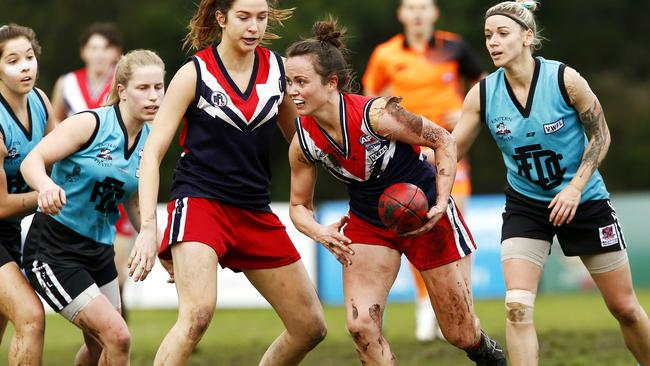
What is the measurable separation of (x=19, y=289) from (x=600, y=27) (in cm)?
2611

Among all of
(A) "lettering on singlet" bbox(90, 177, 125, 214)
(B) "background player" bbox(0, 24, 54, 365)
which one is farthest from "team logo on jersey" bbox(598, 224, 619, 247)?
(B) "background player" bbox(0, 24, 54, 365)

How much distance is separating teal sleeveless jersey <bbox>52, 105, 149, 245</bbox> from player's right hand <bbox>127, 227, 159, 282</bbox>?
76 centimetres

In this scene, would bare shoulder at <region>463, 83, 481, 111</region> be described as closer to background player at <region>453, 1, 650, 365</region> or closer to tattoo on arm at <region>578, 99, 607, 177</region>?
background player at <region>453, 1, 650, 365</region>

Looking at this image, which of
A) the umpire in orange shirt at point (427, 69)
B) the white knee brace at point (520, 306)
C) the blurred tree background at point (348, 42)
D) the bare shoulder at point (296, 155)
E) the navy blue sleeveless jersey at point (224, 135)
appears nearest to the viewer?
the navy blue sleeveless jersey at point (224, 135)

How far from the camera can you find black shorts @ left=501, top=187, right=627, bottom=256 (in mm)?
6586

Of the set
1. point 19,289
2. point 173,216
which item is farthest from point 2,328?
point 173,216

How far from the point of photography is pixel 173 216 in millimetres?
5984

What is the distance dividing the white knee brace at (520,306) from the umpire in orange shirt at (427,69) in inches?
141

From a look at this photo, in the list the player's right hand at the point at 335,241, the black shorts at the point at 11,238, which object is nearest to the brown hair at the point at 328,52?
the player's right hand at the point at 335,241

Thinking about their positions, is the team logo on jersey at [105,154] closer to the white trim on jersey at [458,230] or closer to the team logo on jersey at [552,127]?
the white trim on jersey at [458,230]

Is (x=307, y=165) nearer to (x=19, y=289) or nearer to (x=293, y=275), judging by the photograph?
(x=293, y=275)

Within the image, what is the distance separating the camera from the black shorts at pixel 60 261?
6332 millimetres

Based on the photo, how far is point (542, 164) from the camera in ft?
21.5

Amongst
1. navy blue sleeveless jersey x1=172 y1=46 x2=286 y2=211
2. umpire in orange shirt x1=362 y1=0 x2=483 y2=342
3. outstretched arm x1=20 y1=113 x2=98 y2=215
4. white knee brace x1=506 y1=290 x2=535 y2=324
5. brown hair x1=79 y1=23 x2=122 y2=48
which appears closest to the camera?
outstretched arm x1=20 y1=113 x2=98 y2=215
